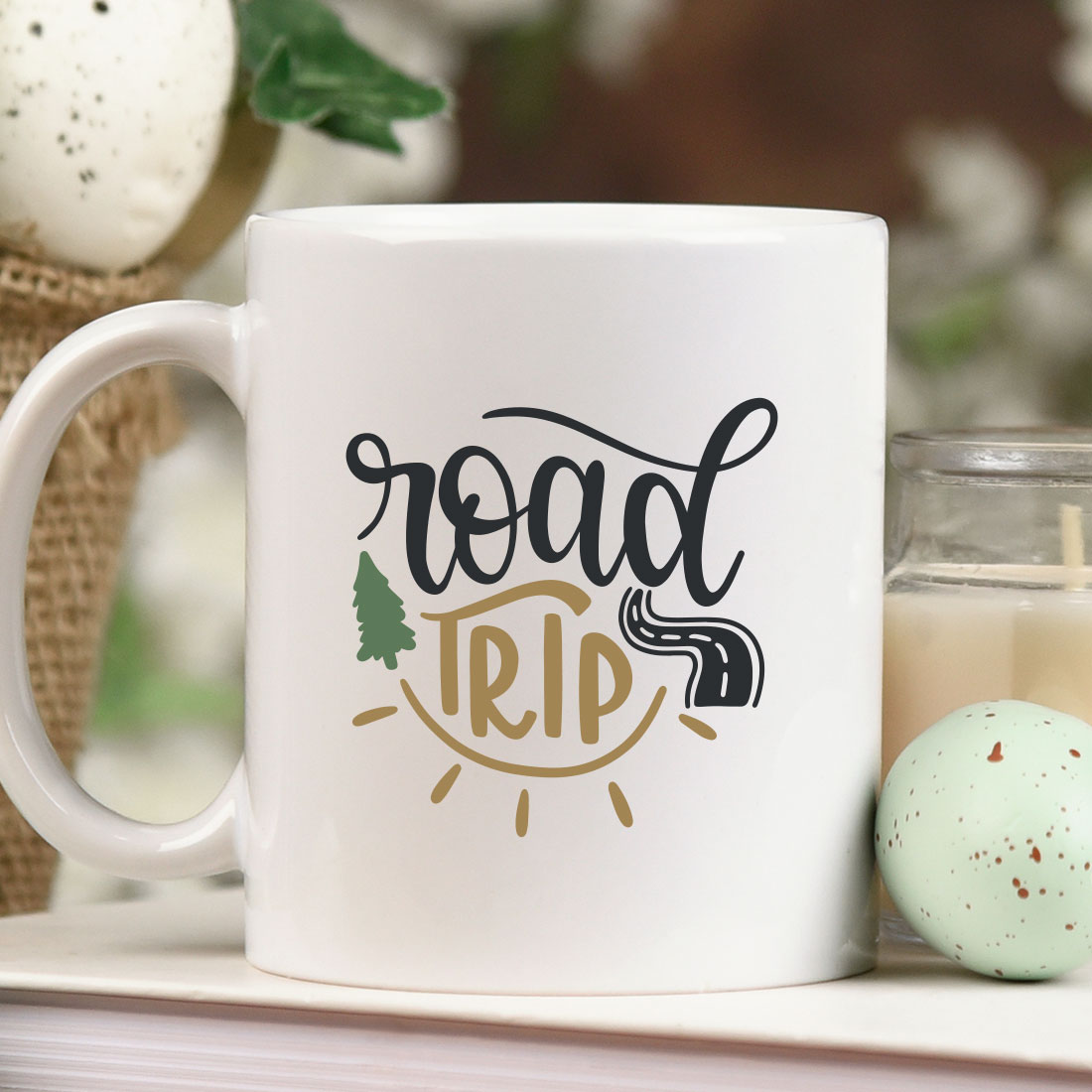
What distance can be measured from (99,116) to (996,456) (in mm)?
323

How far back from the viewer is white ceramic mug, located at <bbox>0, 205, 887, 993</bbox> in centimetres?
44

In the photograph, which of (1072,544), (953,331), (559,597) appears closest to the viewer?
(559,597)

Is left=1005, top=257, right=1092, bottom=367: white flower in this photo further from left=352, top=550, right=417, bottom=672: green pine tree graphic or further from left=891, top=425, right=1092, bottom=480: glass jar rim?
left=352, top=550, right=417, bottom=672: green pine tree graphic

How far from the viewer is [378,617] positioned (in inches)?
17.8

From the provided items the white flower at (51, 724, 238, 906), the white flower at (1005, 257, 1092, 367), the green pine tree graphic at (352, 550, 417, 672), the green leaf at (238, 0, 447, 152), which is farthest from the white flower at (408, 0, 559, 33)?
the green pine tree graphic at (352, 550, 417, 672)

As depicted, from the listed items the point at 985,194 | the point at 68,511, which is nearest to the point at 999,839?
the point at 68,511

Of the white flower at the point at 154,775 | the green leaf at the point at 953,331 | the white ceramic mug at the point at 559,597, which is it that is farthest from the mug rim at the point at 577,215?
the white flower at the point at 154,775

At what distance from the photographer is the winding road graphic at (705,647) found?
0.44 metres

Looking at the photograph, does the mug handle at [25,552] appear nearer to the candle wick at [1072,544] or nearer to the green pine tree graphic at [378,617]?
the green pine tree graphic at [378,617]

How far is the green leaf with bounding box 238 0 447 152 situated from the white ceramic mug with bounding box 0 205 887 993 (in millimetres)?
234

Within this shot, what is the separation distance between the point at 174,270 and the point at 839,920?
379mm

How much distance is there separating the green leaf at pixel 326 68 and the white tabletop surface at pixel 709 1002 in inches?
13.3

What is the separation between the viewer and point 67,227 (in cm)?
62

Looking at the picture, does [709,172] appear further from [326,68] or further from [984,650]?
[984,650]
